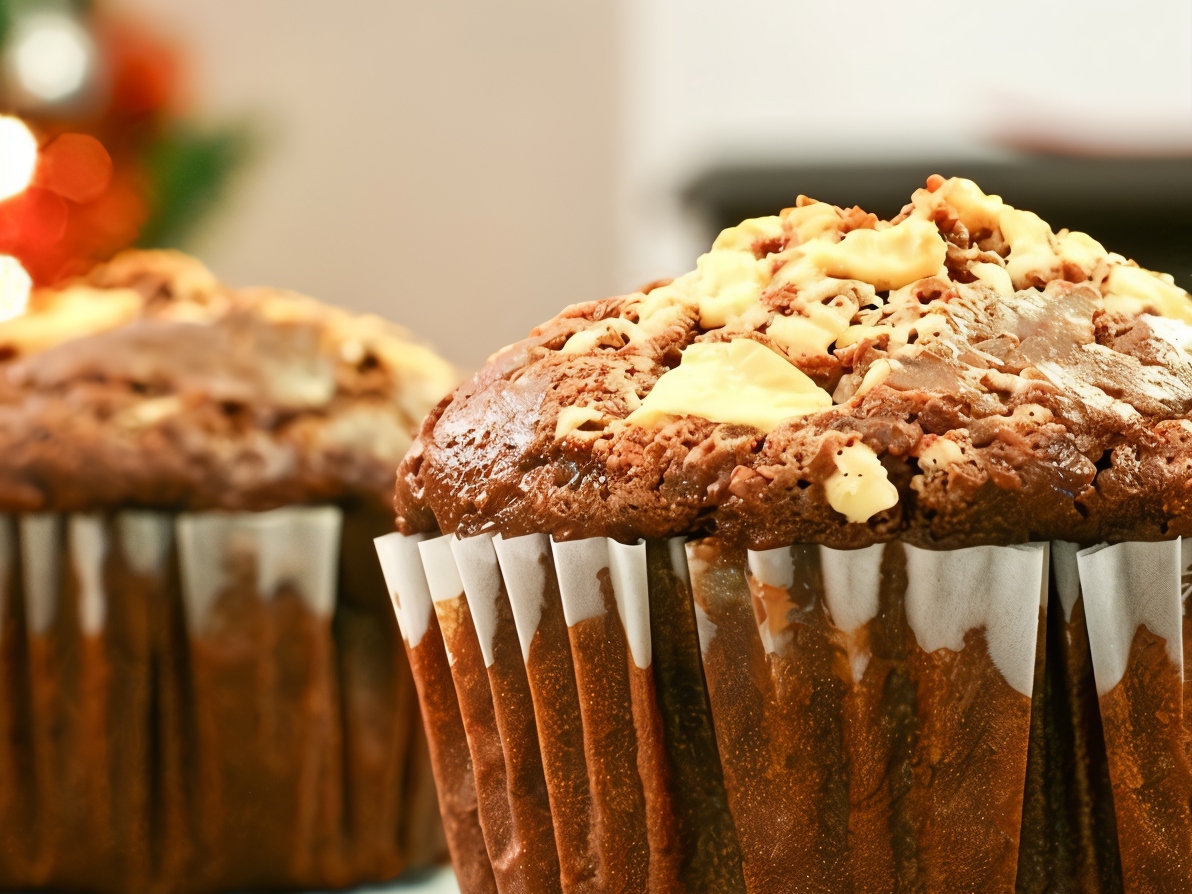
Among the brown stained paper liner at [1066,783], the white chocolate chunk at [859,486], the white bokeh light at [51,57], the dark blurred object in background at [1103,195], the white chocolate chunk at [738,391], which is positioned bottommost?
the brown stained paper liner at [1066,783]

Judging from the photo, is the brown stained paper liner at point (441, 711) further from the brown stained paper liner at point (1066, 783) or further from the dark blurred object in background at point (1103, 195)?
the dark blurred object in background at point (1103, 195)

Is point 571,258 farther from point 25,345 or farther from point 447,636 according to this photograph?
point 447,636

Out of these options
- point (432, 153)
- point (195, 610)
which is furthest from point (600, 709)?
point (432, 153)

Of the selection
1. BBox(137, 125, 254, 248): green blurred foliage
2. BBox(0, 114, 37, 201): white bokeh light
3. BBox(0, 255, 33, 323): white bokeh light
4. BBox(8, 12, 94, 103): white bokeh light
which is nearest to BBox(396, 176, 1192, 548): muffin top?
BBox(0, 255, 33, 323): white bokeh light

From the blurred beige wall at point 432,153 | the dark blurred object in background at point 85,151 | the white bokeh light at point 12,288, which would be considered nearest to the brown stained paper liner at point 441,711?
the white bokeh light at point 12,288

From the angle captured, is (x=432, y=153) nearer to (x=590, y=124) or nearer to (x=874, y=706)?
(x=590, y=124)

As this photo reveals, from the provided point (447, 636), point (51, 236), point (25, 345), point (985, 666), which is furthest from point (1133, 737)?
point (51, 236)
